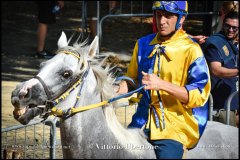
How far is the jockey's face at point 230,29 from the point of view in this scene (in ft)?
24.9

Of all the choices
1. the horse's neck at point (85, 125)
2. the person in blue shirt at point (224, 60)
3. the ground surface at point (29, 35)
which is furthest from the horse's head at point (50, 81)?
the ground surface at point (29, 35)

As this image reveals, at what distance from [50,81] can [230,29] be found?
305 centimetres

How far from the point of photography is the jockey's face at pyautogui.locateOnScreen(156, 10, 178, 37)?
555 centimetres

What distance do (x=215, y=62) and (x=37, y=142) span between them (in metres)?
2.23

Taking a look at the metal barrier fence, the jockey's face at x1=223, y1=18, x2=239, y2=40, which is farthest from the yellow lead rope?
the jockey's face at x1=223, y1=18, x2=239, y2=40

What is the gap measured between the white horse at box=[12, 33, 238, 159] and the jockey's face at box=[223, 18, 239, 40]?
241cm

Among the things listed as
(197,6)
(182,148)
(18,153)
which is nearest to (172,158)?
(182,148)

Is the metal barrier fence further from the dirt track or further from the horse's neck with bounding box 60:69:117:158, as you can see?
the dirt track

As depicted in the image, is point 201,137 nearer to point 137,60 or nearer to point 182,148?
point 182,148

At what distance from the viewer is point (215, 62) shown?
24.6 feet

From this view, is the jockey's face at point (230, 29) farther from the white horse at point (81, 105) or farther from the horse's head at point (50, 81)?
the horse's head at point (50, 81)

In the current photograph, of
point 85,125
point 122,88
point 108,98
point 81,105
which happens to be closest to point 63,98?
point 81,105

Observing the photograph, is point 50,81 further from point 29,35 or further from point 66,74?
point 29,35

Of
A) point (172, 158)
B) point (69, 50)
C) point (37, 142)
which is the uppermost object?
point (69, 50)
